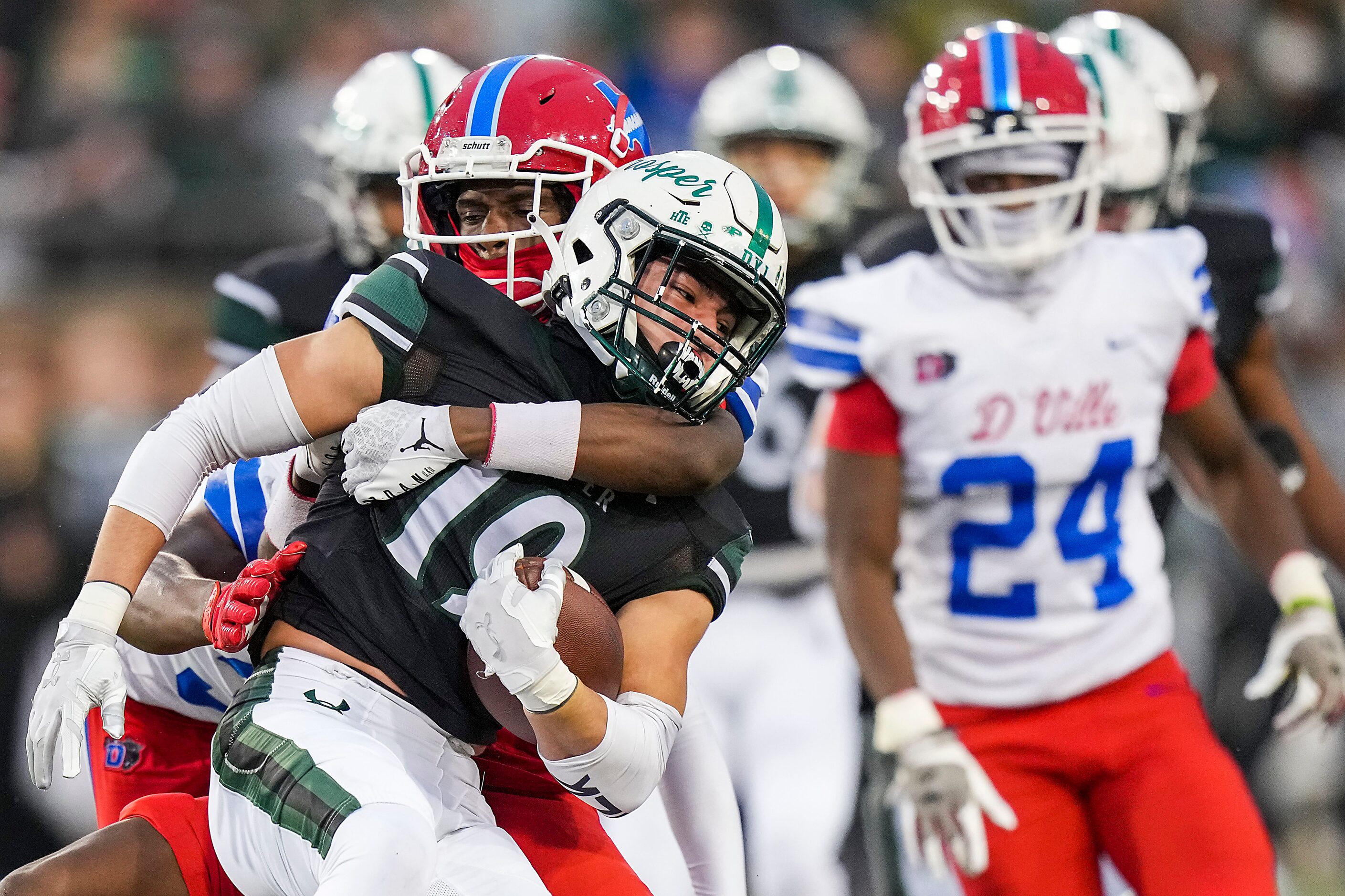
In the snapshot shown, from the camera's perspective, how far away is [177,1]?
6539 millimetres

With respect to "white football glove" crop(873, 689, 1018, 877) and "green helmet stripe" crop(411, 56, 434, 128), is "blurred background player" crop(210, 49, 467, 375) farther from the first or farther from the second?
"white football glove" crop(873, 689, 1018, 877)

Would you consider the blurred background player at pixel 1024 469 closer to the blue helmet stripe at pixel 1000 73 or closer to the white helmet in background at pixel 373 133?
the blue helmet stripe at pixel 1000 73

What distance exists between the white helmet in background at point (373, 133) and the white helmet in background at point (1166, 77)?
1616 mm

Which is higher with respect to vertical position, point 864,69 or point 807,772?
point 864,69

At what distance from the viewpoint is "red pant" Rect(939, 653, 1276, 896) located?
273cm

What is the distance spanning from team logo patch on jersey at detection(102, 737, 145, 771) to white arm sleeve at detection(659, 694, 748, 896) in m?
0.90

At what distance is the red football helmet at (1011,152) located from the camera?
3.03 m

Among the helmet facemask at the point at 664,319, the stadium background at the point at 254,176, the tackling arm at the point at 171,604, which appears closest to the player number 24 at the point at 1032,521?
the helmet facemask at the point at 664,319

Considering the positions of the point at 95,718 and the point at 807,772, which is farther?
the point at 807,772

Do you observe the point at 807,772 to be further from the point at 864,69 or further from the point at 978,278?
the point at 864,69

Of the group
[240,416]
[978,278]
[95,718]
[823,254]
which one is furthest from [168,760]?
[823,254]

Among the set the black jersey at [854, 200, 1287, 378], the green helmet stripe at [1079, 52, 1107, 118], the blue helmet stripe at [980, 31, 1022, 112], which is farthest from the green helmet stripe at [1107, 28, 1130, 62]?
the blue helmet stripe at [980, 31, 1022, 112]

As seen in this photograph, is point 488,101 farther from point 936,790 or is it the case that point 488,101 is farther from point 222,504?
point 936,790

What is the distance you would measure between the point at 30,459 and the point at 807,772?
2.43 meters
